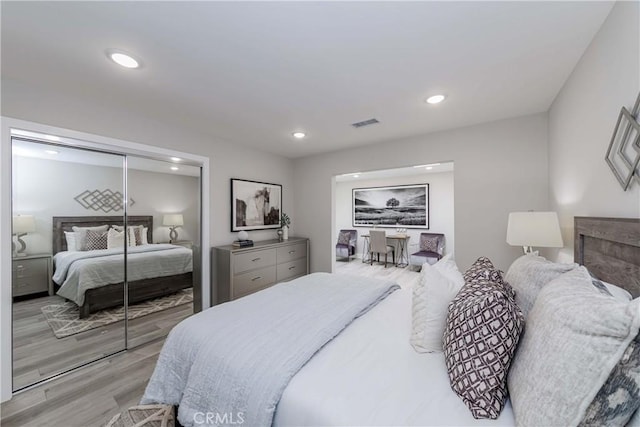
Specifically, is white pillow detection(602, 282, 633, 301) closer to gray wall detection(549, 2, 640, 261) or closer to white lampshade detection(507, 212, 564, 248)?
gray wall detection(549, 2, 640, 261)

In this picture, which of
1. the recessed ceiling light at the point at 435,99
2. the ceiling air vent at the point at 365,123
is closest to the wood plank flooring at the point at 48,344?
the ceiling air vent at the point at 365,123

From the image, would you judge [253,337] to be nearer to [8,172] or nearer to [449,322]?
[449,322]

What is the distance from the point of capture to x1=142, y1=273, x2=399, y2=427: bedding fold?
1079mm

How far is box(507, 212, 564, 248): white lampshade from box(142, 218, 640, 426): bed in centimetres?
29

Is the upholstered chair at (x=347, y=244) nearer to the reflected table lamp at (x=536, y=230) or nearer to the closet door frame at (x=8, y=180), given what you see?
the reflected table lamp at (x=536, y=230)

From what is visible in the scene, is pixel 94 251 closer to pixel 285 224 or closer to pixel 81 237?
pixel 81 237

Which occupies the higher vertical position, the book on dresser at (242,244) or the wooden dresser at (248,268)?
the book on dresser at (242,244)

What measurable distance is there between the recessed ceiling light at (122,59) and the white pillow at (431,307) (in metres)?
2.36

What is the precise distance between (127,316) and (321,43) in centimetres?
314

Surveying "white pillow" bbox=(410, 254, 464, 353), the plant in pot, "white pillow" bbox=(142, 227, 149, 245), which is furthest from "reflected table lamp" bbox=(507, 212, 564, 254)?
"white pillow" bbox=(142, 227, 149, 245)

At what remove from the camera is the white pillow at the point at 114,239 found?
2.43 m

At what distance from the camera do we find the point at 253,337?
132cm

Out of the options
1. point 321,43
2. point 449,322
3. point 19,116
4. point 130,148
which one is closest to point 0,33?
point 19,116

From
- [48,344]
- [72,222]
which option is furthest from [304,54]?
[48,344]
